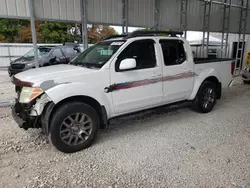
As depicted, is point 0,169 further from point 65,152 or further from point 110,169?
point 110,169

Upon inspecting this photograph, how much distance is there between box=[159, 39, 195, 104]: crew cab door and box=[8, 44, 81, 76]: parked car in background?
6966 millimetres

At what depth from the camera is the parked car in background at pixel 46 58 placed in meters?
9.20

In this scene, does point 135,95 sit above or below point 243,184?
above

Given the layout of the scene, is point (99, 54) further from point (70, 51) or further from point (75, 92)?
point (70, 51)

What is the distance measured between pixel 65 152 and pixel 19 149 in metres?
0.82

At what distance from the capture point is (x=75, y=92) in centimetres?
303

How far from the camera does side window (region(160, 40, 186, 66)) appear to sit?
4063 mm

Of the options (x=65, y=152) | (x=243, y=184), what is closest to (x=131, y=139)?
(x=65, y=152)

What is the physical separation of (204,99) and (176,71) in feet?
4.18

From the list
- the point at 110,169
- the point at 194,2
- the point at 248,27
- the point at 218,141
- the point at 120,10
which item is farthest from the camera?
the point at 248,27

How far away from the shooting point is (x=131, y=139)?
3643mm

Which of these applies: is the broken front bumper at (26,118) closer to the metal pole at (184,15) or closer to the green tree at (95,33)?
the metal pole at (184,15)

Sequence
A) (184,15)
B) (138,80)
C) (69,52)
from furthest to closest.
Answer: (69,52) → (184,15) → (138,80)

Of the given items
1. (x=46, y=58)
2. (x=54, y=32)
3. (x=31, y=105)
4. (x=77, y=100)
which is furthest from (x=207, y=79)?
(x=54, y=32)
